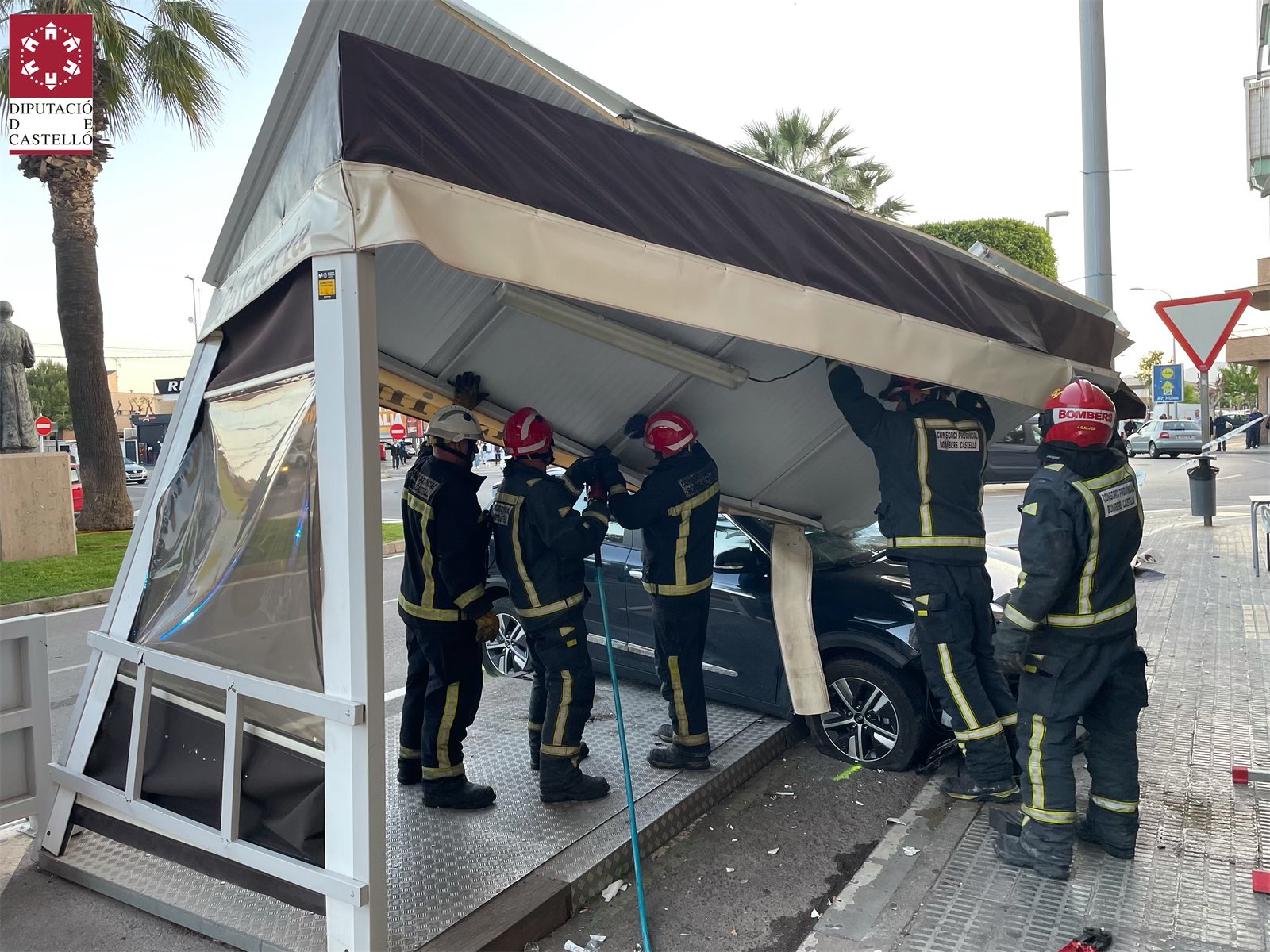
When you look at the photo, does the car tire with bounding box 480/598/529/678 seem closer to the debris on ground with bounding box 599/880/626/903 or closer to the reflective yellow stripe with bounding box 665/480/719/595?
the reflective yellow stripe with bounding box 665/480/719/595

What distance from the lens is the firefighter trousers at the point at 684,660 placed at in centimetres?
460

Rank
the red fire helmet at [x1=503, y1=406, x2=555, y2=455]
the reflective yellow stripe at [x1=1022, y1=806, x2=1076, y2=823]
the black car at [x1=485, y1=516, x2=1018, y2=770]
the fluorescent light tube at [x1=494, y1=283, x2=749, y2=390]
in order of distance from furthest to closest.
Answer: the black car at [x1=485, y1=516, x2=1018, y2=770], the red fire helmet at [x1=503, y1=406, x2=555, y2=455], the fluorescent light tube at [x1=494, y1=283, x2=749, y2=390], the reflective yellow stripe at [x1=1022, y1=806, x2=1076, y2=823]

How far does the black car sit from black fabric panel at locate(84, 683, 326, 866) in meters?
2.44

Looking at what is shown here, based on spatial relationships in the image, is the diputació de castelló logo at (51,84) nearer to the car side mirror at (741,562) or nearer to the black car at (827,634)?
the black car at (827,634)

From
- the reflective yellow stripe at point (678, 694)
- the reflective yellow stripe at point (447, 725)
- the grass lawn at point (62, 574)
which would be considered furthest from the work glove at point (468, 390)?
the grass lawn at point (62, 574)

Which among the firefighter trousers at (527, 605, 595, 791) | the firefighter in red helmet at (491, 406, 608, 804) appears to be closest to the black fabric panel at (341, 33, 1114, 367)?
the firefighter in red helmet at (491, 406, 608, 804)

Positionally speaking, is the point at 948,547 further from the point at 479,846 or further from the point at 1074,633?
the point at 479,846

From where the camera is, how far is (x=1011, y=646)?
11.9ft

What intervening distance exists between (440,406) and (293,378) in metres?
1.75

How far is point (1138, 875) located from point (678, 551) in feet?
7.87

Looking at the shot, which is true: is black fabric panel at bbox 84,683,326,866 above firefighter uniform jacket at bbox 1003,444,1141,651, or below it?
below

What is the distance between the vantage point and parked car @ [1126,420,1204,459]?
1268 inches

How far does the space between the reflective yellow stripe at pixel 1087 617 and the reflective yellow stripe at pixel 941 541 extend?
2.17ft

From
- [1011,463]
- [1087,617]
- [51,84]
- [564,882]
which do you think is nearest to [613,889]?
[564,882]
